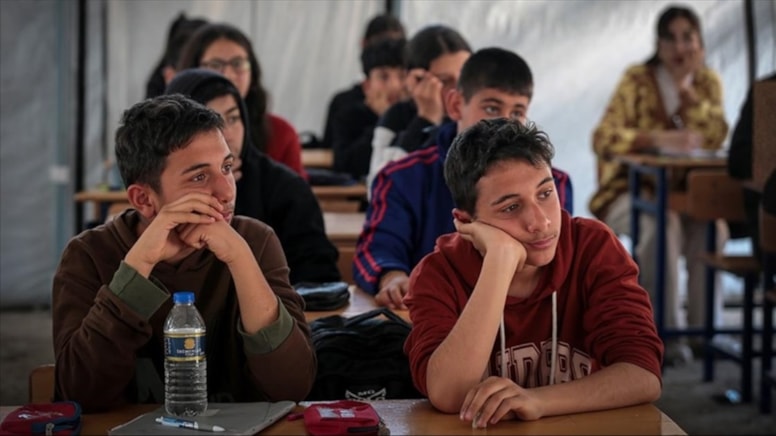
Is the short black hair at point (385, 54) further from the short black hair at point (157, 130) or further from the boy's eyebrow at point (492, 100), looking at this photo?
the short black hair at point (157, 130)

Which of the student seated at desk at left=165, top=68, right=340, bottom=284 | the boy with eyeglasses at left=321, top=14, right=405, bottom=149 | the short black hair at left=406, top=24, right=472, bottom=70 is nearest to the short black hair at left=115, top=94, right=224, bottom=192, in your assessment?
the student seated at desk at left=165, top=68, right=340, bottom=284

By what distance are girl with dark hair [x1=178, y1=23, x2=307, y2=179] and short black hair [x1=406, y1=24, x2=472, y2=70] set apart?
1.86 ft

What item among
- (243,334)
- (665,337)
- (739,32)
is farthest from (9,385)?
(739,32)

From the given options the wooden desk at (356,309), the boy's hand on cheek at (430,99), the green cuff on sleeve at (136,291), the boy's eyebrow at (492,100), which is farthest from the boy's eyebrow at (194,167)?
the boy's hand on cheek at (430,99)

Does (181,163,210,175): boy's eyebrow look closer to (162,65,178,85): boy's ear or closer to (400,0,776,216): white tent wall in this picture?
(162,65,178,85): boy's ear

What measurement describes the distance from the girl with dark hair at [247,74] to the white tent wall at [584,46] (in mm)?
3168

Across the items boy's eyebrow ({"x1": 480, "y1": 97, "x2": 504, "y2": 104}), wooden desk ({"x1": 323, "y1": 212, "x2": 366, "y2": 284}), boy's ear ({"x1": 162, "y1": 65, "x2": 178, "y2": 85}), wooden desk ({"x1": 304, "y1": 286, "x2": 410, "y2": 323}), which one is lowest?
wooden desk ({"x1": 304, "y1": 286, "x2": 410, "y2": 323})

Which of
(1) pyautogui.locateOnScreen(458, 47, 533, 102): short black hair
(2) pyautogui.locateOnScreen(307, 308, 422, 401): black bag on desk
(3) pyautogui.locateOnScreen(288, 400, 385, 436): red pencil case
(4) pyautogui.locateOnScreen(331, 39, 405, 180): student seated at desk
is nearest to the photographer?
(3) pyautogui.locateOnScreen(288, 400, 385, 436): red pencil case

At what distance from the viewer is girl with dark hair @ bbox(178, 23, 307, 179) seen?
4.71m

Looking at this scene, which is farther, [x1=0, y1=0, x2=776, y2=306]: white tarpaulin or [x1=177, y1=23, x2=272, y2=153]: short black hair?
[x1=0, y1=0, x2=776, y2=306]: white tarpaulin

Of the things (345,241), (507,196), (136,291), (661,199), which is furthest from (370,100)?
(136,291)

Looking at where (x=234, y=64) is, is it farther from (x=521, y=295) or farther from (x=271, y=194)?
(x=521, y=295)

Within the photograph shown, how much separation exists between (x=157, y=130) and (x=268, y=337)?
0.45 meters

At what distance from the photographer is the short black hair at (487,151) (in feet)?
7.48
